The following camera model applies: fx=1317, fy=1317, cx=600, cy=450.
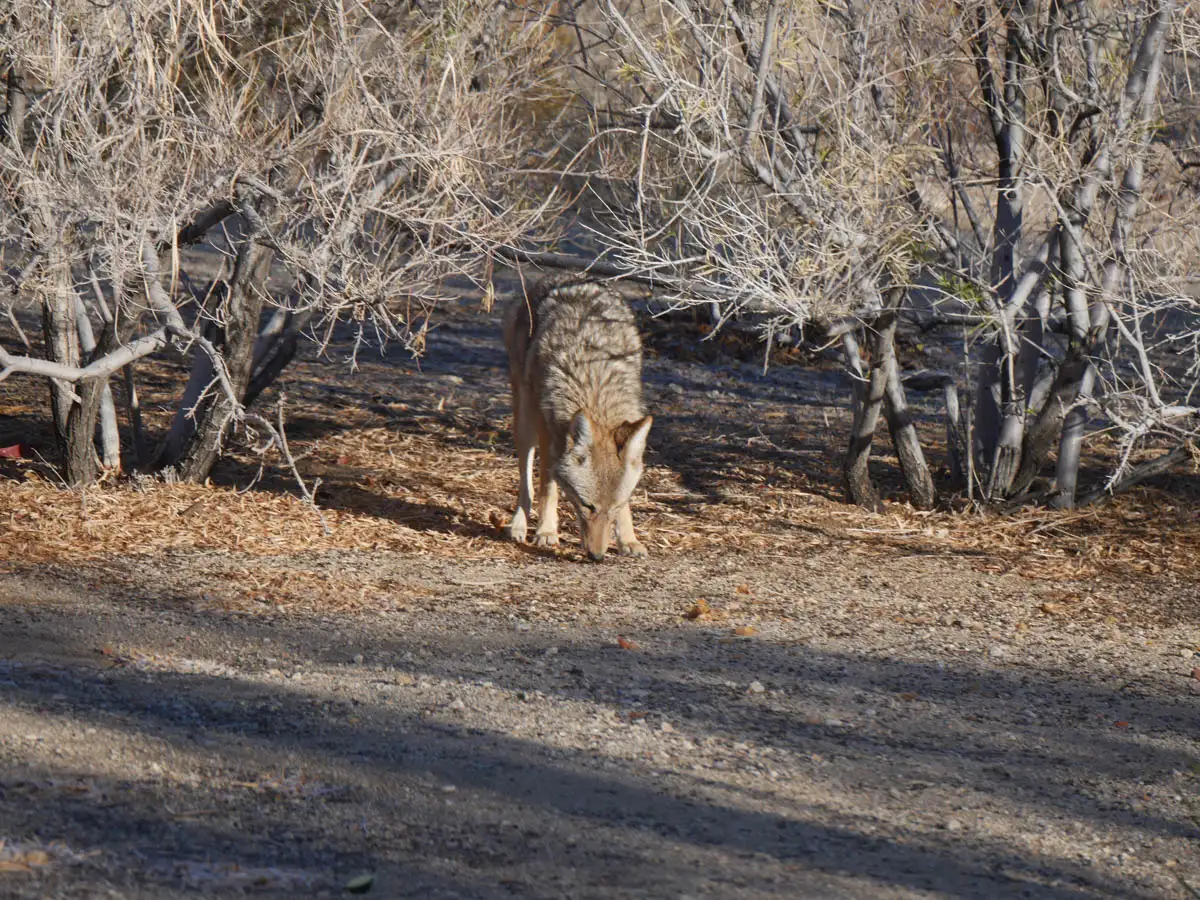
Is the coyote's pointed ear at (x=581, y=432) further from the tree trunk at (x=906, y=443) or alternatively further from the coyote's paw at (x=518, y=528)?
the tree trunk at (x=906, y=443)

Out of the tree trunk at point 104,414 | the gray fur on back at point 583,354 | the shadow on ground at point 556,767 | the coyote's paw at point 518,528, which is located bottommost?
the shadow on ground at point 556,767

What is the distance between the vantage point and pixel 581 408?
895cm

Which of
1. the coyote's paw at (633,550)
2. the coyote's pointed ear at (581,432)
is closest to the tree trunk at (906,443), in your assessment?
the coyote's paw at (633,550)

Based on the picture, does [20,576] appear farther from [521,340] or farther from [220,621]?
[521,340]

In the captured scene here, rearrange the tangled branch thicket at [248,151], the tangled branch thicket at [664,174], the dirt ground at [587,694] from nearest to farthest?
the dirt ground at [587,694]
the tangled branch thicket at [248,151]
the tangled branch thicket at [664,174]

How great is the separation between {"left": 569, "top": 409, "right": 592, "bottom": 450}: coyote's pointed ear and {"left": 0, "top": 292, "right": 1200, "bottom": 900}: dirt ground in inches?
33.6

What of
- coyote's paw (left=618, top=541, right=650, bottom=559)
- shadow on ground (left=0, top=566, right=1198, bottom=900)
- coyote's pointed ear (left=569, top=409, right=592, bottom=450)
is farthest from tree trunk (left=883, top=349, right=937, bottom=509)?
shadow on ground (left=0, top=566, right=1198, bottom=900)

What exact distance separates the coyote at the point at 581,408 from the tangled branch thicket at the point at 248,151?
908 millimetres

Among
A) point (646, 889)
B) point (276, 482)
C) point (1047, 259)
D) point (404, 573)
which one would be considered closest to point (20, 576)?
point (404, 573)

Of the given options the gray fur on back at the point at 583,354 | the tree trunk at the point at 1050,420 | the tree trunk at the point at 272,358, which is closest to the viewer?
the gray fur on back at the point at 583,354

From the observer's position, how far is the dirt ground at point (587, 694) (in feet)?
13.8

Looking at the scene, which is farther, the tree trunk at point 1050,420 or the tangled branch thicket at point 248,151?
the tree trunk at point 1050,420

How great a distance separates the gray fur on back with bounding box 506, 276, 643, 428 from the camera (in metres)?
9.09

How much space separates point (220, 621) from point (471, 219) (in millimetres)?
2760
